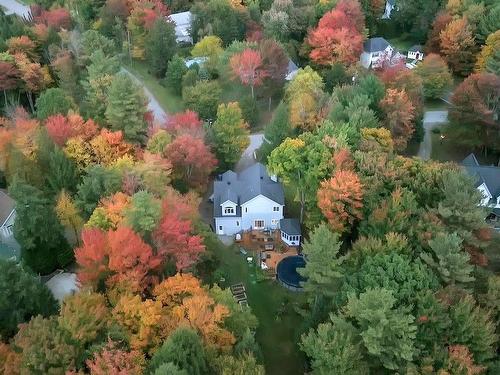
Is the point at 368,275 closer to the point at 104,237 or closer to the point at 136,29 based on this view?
the point at 104,237

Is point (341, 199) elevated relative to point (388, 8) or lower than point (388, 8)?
elevated

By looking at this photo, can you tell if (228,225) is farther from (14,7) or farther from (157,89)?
(14,7)

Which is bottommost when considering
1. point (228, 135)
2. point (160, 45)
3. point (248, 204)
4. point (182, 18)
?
point (248, 204)

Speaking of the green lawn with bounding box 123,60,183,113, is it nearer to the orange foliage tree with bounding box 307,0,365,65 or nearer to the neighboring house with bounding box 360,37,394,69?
the orange foliage tree with bounding box 307,0,365,65

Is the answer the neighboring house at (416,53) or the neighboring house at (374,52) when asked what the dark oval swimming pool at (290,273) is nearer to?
the neighboring house at (374,52)

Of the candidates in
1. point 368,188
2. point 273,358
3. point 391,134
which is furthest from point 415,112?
point 273,358

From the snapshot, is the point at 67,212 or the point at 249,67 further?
the point at 249,67

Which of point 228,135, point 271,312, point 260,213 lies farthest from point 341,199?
point 228,135
